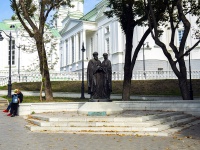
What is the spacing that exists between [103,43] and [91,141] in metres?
41.7

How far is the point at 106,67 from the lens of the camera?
537 inches

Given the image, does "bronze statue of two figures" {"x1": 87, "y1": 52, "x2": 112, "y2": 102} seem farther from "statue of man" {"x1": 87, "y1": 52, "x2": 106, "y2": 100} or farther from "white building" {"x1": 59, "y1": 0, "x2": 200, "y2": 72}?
"white building" {"x1": 59, "y1": 0, "x2": 200, "y2": 72}

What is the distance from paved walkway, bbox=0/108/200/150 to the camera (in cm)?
809

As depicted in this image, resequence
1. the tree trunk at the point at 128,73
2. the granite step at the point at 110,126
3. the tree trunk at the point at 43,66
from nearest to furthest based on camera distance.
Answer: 1. the granite step at the point at 110,126
2. the tree trunk at the point at 128,73
3. the tree trunk at the point at 43,66

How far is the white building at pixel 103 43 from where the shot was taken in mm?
38781

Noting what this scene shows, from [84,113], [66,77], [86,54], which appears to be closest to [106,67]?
[84,113]

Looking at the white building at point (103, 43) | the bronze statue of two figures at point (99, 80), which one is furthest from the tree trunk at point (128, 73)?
the white building at point (103, 43)

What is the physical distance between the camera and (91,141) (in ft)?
29.5

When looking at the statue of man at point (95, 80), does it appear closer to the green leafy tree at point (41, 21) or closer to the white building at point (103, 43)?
the green leafy tree at point (41, 21)

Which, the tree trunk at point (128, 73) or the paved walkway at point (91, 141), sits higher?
the tree trunk at point (128, 73)

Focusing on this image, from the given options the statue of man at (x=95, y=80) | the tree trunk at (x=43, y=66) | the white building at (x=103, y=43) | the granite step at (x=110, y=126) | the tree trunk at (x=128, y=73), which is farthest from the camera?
the white building at (x=103, y=43)

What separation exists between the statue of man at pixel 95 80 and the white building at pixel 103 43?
25.3 metres

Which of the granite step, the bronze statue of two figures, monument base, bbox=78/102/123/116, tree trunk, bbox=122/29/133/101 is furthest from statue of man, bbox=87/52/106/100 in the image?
tree trunk, bbox=122/29/133/101

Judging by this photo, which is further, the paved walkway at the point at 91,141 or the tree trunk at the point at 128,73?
the tree trunk at the point at 128,73
